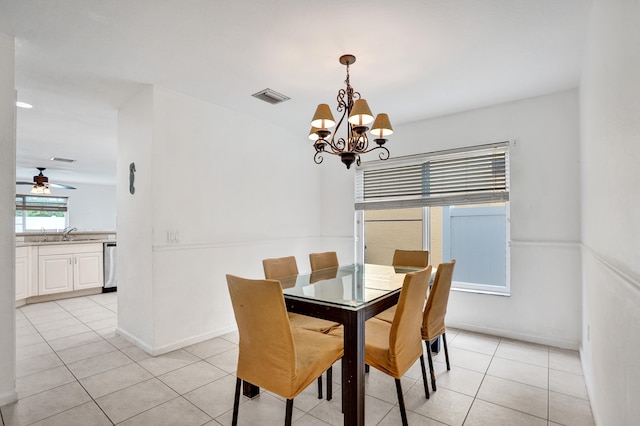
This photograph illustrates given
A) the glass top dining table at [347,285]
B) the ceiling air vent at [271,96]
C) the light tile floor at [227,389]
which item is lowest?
the light tile floor at [227,389]

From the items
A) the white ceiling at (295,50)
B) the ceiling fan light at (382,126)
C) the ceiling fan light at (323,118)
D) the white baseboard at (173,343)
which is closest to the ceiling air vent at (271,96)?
the white ceiling at (295,50)

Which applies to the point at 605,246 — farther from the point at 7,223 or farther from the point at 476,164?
the point at 7,223

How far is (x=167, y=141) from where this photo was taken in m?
3.07

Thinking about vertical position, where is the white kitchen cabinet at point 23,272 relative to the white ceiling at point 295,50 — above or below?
below

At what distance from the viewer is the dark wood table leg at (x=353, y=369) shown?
5.43 feet

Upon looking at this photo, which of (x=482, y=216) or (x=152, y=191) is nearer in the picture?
(x=152, y=191)

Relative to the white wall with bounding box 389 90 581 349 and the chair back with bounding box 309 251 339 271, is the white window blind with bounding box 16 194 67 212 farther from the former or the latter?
the white wall with bounding box 389 90 581 349

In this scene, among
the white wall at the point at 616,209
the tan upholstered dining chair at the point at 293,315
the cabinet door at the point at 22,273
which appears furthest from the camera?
the cabinet door at the point at 22,273

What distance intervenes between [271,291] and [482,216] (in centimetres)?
307

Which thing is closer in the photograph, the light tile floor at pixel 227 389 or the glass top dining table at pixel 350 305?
the glass top dining table at pixel 350 305

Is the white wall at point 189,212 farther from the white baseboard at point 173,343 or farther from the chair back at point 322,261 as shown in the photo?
the chair back at point 322,261

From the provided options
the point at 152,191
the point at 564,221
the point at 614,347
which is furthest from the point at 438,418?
the point at 152,191

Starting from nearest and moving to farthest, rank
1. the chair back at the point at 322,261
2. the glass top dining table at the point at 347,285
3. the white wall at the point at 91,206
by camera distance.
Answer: the glass top dining table at the point at 347,285
the chair back at the point at 322,261
the white wall at the point at 91,206

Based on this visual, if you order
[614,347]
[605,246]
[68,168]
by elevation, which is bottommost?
[614,347]
